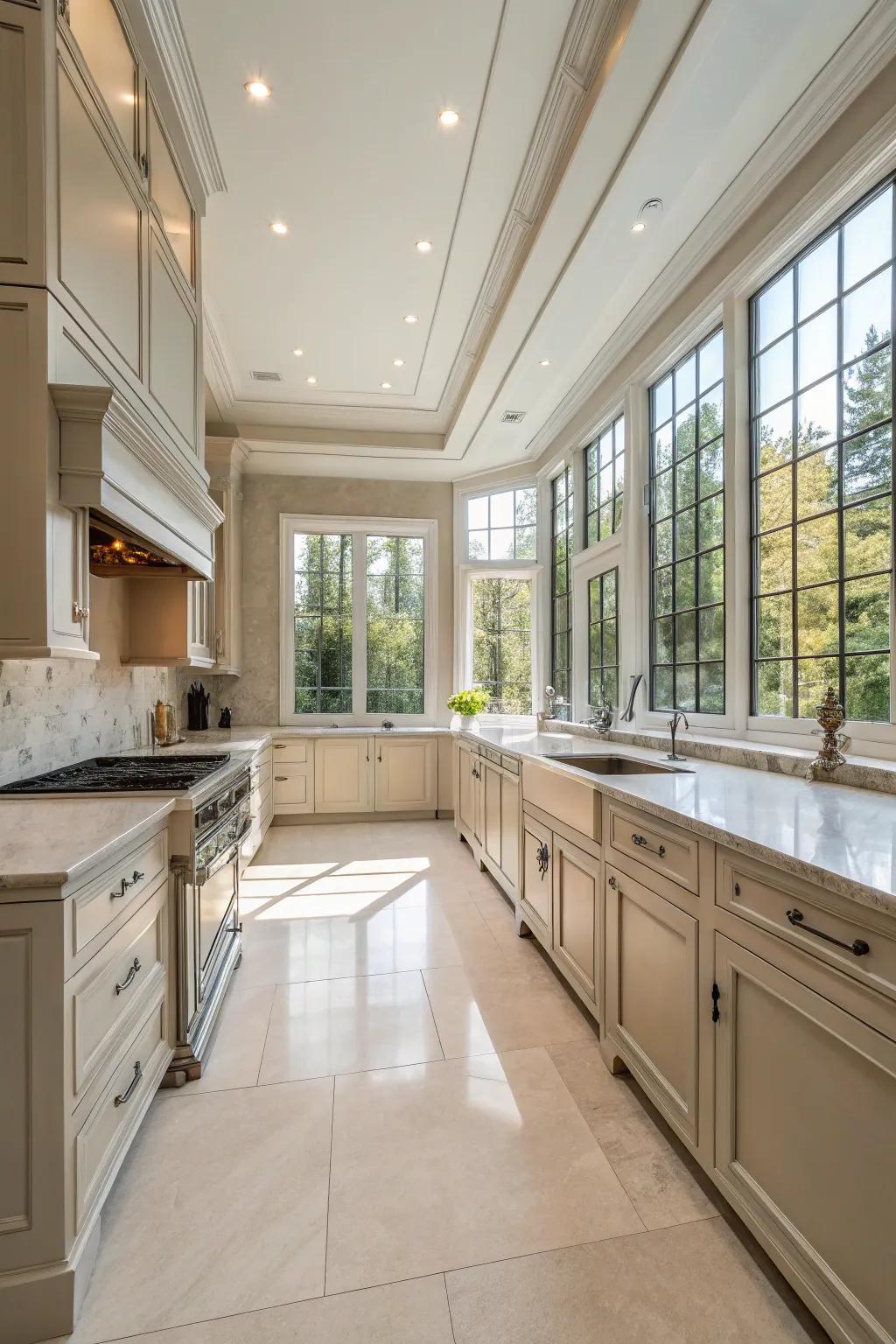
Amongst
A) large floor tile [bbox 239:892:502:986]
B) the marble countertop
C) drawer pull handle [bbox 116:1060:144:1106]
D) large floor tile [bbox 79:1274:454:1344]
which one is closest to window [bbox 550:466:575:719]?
large floor tile [bbox 239:892:502:986]

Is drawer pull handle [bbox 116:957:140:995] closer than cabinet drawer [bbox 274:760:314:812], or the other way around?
drawer pull handle [bbox 116:957:140:995]

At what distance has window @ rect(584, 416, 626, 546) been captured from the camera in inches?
158

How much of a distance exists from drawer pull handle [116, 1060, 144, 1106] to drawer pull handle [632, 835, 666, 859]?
1509 millimetres

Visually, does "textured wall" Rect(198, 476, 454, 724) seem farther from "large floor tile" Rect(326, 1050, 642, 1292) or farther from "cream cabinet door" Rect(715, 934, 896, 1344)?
"cream cabinet door" Rect(715, 934, 896, 1344)

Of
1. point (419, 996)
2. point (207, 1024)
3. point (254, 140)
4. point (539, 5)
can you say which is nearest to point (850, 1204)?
point (419, 996)

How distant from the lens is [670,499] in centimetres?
338

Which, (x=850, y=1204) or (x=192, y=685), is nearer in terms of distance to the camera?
(x=850, y=1204)

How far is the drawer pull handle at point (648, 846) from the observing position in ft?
5.70

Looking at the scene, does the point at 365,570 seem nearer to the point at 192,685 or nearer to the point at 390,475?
the point at 390,475

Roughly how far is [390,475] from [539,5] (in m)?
4.07

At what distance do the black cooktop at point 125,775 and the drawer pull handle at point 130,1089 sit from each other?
0.79 meters

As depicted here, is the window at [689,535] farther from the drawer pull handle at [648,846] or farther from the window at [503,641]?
the window at [503,641]

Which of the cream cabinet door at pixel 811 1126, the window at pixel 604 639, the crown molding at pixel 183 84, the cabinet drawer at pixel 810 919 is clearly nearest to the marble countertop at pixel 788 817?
the cabinet drawer at pixel 810 919

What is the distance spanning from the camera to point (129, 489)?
1925 millimetres
